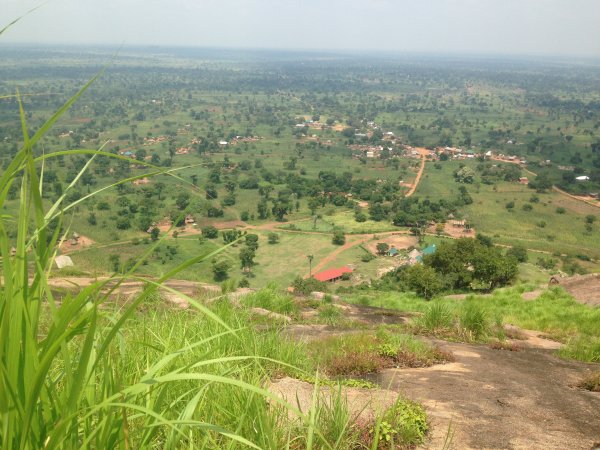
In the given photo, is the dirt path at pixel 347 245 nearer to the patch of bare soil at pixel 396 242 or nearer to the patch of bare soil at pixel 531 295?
the patch of bare soil at pixel 396 242

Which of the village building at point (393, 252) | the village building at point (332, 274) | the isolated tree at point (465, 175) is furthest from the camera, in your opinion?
the isolated tree at point (465, 175)

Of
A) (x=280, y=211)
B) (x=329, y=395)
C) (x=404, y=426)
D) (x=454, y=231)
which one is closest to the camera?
(x=404, y=426)

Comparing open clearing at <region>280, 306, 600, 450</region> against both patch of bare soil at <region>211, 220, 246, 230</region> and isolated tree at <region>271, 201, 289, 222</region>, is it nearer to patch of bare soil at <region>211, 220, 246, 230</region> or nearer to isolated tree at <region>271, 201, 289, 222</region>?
patch of bare soil at <region>211, 220, 246, 230</region>

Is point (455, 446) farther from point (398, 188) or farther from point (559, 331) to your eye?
point (398, 188)

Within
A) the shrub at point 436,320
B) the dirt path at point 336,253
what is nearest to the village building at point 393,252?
the dirt path at point 336,253

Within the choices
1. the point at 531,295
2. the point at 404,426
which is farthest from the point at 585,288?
the point at 404,426

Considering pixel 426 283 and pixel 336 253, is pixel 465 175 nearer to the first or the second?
pixel 336 253
